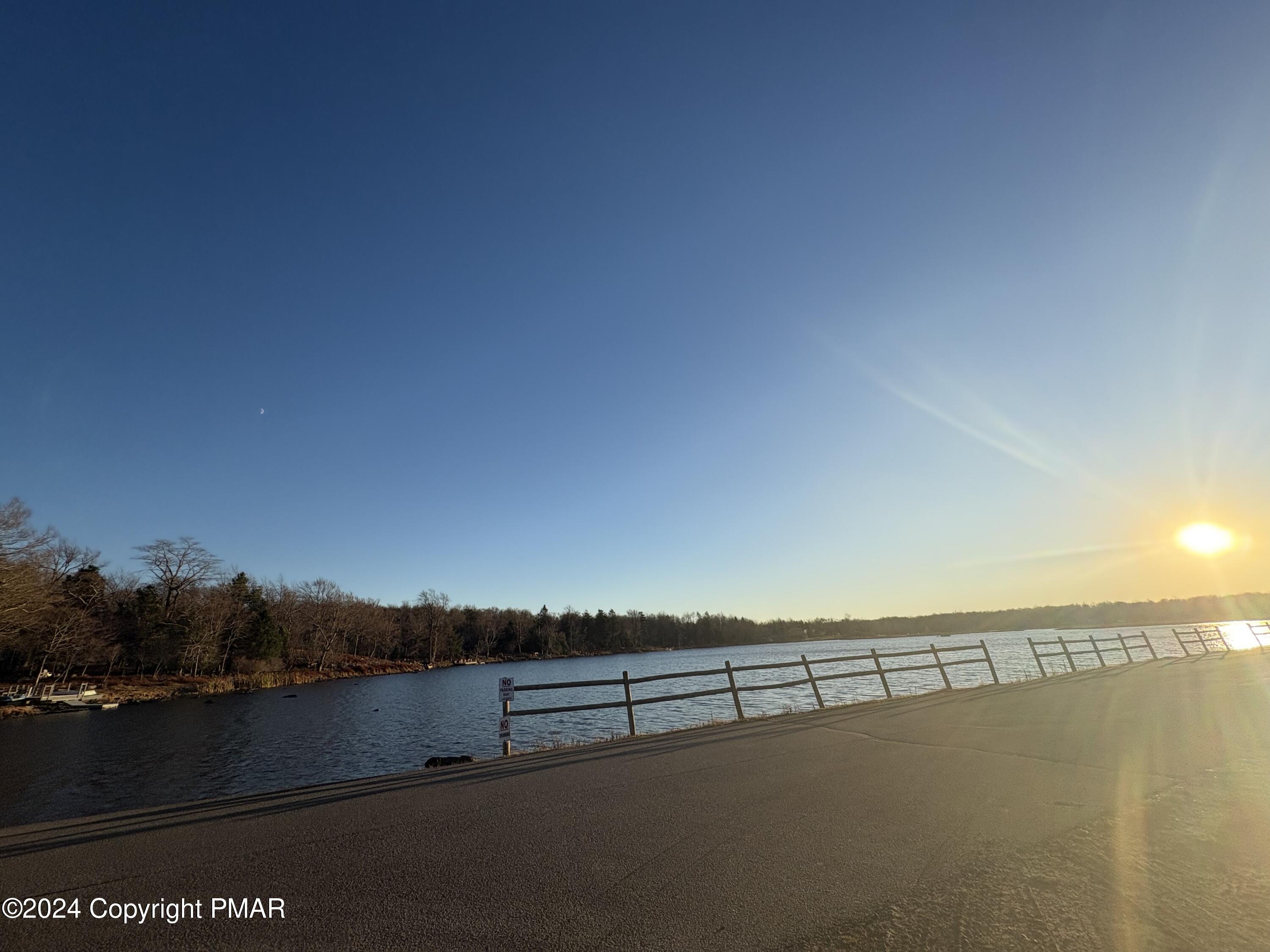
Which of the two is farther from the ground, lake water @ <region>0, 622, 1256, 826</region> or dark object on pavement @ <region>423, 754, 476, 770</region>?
dark object on pavement @ <region>423, 754, 476, 770</region>

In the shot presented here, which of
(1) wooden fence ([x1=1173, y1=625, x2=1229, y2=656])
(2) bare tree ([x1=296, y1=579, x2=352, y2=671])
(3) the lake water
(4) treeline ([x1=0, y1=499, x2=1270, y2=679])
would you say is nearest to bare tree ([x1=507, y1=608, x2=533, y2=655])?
(4) treeline ([x1=0, y1=499, x2=1270, y2=679])

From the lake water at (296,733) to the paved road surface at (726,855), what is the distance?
5.84 meters

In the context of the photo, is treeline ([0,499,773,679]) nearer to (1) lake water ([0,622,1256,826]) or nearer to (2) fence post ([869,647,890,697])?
(1) lake water ([0,622,1256,826])

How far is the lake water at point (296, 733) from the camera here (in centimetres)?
1557

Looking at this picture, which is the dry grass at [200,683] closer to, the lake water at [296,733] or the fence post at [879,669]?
the lake water at [296,733]

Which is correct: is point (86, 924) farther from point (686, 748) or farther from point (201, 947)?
point (686, 748)

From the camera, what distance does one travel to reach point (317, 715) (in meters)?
31.8

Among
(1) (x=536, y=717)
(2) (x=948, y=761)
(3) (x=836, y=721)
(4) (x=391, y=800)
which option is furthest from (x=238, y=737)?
(2) (x=948, y=761)

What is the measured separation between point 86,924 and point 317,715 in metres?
32.6

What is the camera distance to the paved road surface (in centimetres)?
365

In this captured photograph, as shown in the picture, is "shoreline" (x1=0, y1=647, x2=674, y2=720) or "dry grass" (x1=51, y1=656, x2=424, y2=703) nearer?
"shoreline" (x1=0, y1=647, x2=674, y2=720)

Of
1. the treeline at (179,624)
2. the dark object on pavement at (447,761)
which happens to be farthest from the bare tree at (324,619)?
the dark object on pavement at (447,761)

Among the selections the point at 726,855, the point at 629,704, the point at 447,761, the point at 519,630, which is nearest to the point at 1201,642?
the point at 629,704

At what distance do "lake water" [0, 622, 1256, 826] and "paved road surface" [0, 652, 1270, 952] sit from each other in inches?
230
